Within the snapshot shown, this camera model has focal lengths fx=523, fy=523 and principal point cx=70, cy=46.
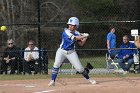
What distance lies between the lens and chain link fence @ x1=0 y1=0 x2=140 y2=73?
66.6 feet

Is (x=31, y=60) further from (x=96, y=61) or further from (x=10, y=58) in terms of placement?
(x=96, y=61)

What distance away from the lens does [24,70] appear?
17781 millimetres

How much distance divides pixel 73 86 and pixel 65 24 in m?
6.87

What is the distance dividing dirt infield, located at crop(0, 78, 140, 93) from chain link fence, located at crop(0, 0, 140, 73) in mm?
4383

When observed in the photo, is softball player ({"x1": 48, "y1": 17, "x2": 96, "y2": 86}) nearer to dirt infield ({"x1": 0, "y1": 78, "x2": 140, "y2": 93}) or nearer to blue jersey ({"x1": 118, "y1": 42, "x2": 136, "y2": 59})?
dirt infield ({"x1": 0, "y1": 78, "x2": 140, "y2": 93})

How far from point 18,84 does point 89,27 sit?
361 inches

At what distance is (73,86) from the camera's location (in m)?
12.6

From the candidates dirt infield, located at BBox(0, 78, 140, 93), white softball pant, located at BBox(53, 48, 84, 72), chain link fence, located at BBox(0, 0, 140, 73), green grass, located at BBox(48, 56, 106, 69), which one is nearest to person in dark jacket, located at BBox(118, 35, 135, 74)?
chain link fence, located at BBox(0, 0, 140, 73)

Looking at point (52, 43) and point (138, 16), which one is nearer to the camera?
point (138, 16)

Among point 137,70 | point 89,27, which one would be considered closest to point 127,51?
point 137,70

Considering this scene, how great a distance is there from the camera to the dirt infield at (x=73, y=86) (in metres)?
11.7

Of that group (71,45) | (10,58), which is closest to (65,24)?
(10,58)

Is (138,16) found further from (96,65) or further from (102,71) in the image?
(96,65)

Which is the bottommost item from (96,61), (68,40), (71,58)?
(96,61)
